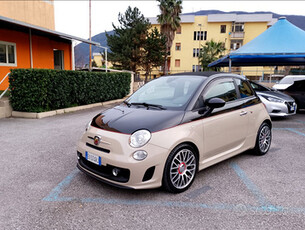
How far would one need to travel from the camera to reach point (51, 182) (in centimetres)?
349

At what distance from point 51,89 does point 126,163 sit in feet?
23.6

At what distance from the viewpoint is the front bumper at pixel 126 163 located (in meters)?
2.78

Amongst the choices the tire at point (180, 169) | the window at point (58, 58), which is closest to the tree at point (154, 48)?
the window at point (58, 58)

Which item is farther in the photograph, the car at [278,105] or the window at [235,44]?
the window at [235,44]

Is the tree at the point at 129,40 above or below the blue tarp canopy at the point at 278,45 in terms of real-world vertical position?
above

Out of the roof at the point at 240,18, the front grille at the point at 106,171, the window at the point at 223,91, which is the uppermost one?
the roof at the point at 240,18

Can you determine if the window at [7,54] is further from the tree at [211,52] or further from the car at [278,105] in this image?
the tree at [211,52]

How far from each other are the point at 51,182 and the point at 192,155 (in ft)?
6.88

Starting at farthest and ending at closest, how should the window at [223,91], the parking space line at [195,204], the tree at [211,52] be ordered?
the tree at [211,52], the window at [223,91], the parking space line at [195,204]

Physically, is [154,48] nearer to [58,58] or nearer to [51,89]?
[58,58]

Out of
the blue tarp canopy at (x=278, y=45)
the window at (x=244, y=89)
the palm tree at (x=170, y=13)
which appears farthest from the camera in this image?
the palm tree at (x=170, y=13)

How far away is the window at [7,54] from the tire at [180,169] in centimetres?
1154

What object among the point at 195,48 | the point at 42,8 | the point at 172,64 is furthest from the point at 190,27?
the point at 42,8

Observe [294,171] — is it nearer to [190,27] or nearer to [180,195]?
[180,195]
